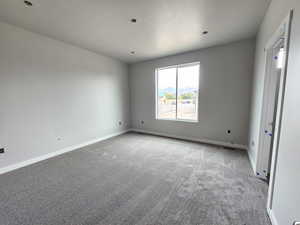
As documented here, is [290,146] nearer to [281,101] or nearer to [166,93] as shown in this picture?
[281,101]

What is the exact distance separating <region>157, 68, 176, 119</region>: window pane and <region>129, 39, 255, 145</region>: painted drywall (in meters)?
0.30

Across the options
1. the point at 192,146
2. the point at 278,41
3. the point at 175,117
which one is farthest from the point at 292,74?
the point at 175,117

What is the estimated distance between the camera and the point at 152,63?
15.7 ft

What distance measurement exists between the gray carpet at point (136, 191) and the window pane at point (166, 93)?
1922 mm

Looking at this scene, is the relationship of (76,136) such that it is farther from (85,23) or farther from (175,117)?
(175,117)

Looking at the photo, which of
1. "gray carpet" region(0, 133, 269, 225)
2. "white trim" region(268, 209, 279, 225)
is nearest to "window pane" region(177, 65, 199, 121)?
"gray carpet" region(0, 133, 269, 225)

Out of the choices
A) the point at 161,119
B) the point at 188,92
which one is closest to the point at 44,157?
the point at 161,119

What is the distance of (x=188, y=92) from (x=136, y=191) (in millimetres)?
3307

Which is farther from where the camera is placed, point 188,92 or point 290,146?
point 188,92

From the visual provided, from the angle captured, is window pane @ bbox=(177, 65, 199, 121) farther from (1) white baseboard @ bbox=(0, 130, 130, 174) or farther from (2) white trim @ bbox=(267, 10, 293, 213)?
(1) white baseboard @ bbox=(0, 130, 130, 174)

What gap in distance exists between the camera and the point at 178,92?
4449mm

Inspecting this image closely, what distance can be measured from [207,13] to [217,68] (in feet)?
5.86

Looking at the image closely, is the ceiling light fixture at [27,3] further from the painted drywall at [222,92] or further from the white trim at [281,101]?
the painted drywall at [222,92]

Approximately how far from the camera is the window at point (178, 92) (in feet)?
13.5
